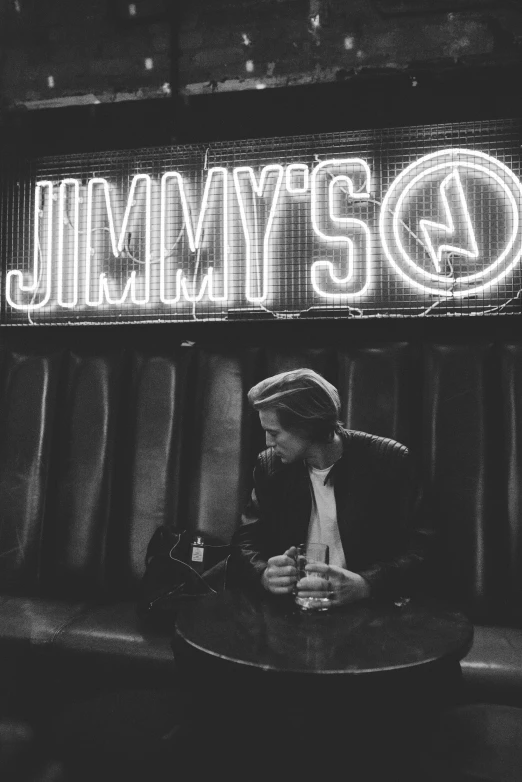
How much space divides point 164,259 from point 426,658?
2694 mm

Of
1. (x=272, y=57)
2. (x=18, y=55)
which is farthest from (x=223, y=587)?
(x=18, y=55)

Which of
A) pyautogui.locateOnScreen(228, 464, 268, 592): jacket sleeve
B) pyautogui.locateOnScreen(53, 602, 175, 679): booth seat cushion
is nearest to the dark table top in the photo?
pyautogui.locateOnScreen(228, 464, 268, 592): jacket sleeve

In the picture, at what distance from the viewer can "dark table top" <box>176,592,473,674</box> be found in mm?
1583

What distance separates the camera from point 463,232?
3367 millimetres

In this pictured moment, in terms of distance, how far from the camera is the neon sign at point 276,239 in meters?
3.37

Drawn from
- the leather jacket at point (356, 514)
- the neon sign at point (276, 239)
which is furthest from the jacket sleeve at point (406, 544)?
the neon sign at point (276, 239)

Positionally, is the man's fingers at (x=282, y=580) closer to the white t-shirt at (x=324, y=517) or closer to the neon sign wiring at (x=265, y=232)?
the white t-shirt at (x=324, y=517)

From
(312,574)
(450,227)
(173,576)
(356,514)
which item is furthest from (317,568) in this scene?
(450,227)

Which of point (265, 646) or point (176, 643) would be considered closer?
point (265, 646)

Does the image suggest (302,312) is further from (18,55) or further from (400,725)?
(18,55)

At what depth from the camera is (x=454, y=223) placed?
133 inches

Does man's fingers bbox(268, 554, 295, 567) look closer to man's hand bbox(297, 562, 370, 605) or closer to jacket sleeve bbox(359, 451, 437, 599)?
man's hand bbox(297, 562, 370, 605)

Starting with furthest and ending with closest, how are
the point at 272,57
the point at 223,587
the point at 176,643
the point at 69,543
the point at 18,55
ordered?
1. the point at 18,55
2. the point at 272,57
3. the point at 69,543
4. the point at 223,587
5. the point at 176,643

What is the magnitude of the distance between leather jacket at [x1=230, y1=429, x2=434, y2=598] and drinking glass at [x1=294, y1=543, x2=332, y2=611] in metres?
0.39
